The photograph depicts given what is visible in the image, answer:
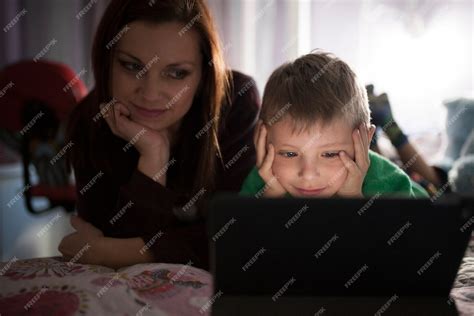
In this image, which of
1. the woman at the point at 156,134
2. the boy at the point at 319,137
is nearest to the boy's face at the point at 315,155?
the boy at the point at 319,137

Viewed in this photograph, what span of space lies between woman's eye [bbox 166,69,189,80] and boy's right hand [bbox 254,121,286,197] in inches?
11.7

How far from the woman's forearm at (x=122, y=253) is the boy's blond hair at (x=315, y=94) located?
1.34ft

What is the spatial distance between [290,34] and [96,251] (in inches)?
93.9

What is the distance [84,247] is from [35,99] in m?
1.38

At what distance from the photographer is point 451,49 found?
3.16 metres

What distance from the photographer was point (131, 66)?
1461 millimetres

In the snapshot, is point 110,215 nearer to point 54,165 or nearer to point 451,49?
point 54,165

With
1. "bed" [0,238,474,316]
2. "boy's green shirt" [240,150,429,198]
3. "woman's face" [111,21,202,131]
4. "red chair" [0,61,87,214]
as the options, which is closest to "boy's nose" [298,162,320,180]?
"boy's green shirt" [240,150,429,198]

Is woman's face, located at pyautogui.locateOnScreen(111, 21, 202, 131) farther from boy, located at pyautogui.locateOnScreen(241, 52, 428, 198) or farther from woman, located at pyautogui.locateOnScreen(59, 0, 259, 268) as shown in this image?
boy, located at pyautogui.locateOnScreen(241, 52, 428, 198)

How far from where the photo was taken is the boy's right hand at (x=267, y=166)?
126cm

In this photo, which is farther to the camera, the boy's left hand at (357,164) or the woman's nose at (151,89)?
the woman's nose at (151,89)

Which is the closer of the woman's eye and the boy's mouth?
the boy's mouth

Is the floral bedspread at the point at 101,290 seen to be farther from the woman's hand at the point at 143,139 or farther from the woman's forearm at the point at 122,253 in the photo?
the woman's hand at the point at 143,139

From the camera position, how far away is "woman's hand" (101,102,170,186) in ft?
4.64
